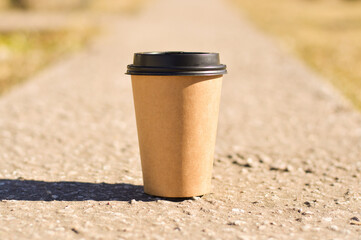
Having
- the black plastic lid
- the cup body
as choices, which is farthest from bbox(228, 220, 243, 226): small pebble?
the black plastic lid

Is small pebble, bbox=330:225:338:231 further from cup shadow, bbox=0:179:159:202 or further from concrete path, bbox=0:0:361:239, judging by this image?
cup shadow, bbox=0:179:159:202

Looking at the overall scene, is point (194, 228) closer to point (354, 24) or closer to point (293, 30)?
point (293, 30)

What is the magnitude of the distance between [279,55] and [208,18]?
7125 millimetres

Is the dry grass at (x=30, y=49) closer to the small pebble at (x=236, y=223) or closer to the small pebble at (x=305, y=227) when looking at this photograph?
the small pebble at (x=236, y=223)

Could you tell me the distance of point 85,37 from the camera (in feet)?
37.2

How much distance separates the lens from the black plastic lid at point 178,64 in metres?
2.97

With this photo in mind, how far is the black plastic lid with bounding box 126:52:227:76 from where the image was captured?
117 inches

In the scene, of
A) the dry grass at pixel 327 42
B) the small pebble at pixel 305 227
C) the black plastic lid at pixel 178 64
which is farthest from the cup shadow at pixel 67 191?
the dry grass at pixel 327 42

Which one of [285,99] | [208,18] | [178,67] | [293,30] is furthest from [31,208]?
[208,18]

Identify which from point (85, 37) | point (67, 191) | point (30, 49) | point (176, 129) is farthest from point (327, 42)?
point (67, 191)

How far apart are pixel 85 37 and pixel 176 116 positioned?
8.67 m

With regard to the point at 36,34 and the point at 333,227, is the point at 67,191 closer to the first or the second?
the point at 333,227

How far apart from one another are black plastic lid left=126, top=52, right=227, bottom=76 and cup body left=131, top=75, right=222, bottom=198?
0.16 ft

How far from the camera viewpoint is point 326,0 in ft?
96.2
